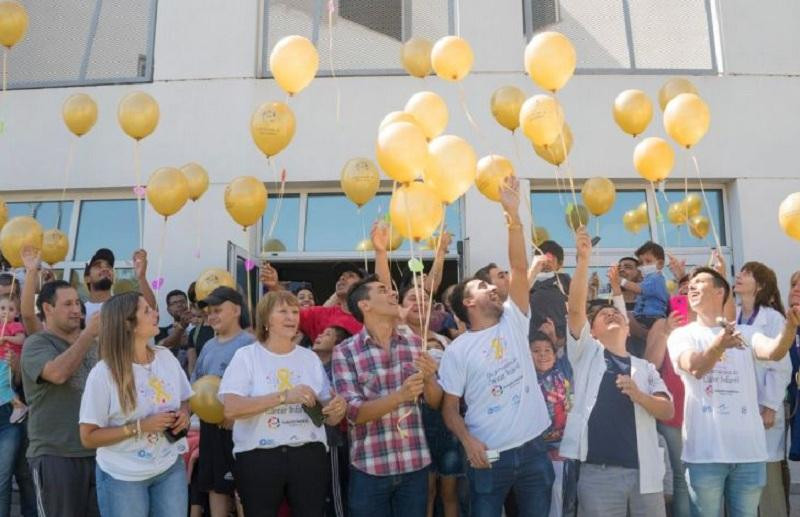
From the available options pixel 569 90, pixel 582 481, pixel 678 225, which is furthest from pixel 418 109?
pixel 678 225

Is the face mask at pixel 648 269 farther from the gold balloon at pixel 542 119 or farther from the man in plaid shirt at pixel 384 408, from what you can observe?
the man in plaid shirt at pixel 384 408

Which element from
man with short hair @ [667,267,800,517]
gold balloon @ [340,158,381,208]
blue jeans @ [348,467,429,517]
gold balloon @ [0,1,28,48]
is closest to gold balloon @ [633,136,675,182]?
man with short hair @ [667,267,800,517]

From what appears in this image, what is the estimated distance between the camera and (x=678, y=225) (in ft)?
25.2

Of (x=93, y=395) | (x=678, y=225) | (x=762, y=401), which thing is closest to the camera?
(x=93, y=395)

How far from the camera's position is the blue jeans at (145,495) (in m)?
3.33

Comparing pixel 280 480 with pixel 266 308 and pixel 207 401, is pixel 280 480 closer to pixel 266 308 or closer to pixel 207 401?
pixel 207 401

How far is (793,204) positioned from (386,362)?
253 cm

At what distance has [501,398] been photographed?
3488mm

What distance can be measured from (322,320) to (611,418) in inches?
75.7

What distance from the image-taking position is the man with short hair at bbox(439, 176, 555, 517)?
3.39m

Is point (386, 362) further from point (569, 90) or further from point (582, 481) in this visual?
point (569, 90)

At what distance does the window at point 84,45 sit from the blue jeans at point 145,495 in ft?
18.2

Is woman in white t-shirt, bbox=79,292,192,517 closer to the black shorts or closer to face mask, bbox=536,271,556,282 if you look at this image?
the black shorts

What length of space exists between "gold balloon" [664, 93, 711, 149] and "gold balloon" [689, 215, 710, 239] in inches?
104
